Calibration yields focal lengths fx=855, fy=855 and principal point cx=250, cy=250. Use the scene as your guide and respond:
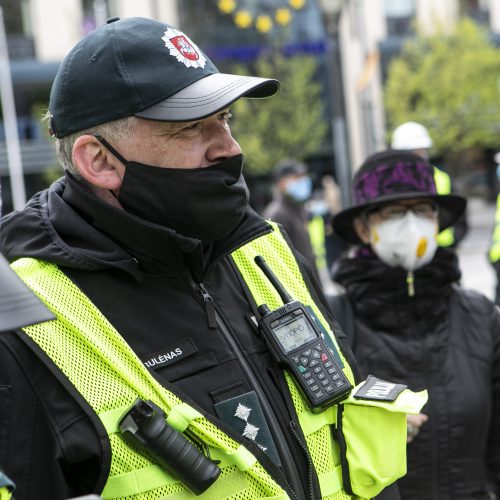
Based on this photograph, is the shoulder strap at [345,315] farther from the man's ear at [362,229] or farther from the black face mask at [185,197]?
the black face mask at [185,197]

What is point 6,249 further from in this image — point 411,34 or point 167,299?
point 411,34

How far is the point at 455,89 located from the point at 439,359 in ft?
73.0

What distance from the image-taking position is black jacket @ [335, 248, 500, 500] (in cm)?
Result: 281

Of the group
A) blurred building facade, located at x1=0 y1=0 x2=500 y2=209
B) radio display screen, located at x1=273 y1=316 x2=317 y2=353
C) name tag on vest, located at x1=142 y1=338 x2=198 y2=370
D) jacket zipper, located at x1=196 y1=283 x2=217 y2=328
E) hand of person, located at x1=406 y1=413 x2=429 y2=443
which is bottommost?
blurred building facade, located at x1=0 y1=0 x2=500 y2=209

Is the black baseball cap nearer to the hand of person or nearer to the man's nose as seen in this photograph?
the man's nose

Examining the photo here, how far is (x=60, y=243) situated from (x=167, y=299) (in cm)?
26

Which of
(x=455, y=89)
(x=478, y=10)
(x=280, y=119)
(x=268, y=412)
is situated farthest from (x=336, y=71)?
(x=478, y=10)

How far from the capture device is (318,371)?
198 centimetres

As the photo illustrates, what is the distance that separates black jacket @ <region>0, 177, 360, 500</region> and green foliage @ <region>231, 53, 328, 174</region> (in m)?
23.5

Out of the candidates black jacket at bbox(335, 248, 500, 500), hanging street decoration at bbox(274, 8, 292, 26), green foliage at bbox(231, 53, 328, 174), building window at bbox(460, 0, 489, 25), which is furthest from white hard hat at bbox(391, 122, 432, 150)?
building window at bbox(460, 0, 489, 25)

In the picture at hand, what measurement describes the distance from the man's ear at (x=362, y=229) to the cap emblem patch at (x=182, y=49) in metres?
1.37

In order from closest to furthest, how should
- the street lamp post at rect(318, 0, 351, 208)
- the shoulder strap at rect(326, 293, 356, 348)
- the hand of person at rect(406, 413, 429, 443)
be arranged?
the hand of person at rect(406, 413, 429, 443), the shoulder strap at rect(326, 293, 356, 348), the street lamp post at rect(318, 0, 351, 208)

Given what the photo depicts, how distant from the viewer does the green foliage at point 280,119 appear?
2588 centimetres

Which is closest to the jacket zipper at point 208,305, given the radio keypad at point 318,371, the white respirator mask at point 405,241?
the radio keypad at point 318,371
